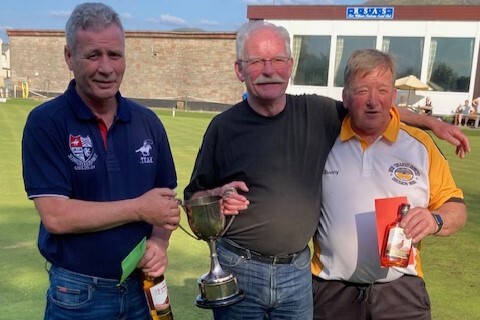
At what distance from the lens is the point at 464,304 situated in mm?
4238

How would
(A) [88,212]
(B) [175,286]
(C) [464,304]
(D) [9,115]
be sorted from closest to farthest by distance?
(A) [88,212]
(C) [464,304]
(B) [175,286]
(D) [9,115]

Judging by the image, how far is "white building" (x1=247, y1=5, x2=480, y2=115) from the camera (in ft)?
101

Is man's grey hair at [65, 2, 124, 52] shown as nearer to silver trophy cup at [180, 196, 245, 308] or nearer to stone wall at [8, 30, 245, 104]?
silver trophy cup at [180, 196, 245, 308]

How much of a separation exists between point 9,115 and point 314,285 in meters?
20.2

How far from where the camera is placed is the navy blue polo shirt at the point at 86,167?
2.02 metres

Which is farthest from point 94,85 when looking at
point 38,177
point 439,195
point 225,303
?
point 439,195

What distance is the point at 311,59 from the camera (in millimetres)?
34531

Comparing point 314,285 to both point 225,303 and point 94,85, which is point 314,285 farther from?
point 94,85

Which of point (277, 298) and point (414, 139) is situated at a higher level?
point (414, 139)

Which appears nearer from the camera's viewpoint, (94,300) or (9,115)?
(94,300)

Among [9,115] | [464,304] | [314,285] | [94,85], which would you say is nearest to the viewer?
[94,85]

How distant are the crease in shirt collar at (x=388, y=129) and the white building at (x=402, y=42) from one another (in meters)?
29.2

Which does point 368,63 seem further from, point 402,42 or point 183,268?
point 402,42

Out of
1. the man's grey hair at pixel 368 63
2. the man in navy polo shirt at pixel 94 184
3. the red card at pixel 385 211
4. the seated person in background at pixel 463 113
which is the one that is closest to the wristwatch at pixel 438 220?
the red card at pixel 385 211
